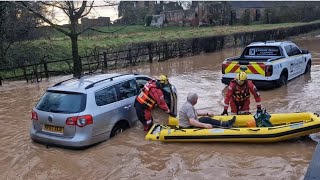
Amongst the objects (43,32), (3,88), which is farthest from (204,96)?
(43,32)

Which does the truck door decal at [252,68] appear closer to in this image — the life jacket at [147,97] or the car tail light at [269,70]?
the car tail light at [269,70]

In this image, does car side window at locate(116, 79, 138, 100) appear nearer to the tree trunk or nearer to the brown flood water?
the brown flood water

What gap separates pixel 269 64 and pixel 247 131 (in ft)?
19.4

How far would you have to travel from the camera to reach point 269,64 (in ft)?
41.4

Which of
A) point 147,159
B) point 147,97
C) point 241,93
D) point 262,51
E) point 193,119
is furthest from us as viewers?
point 262,51

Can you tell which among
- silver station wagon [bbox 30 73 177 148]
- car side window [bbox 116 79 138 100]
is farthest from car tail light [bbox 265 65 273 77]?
silver station wagon [bbox 30 73 177 148]

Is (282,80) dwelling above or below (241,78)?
below

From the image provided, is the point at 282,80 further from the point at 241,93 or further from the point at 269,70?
the point at 241,93

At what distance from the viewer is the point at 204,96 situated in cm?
1292

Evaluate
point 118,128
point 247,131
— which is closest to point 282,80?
point 247,131

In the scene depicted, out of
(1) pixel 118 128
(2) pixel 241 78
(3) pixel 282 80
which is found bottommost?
(1) pixel 118 128

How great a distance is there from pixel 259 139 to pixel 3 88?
12.9 meters

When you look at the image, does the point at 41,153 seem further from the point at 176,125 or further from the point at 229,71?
the point at 229,71

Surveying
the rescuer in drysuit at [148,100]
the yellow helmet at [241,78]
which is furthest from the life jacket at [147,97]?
the yellow helmet at [241,78]
